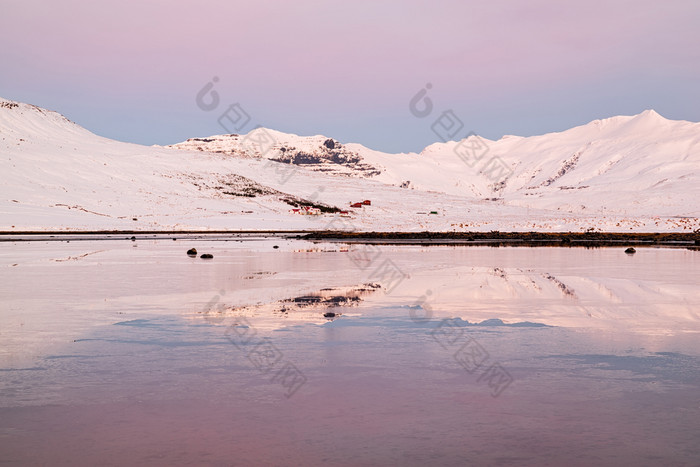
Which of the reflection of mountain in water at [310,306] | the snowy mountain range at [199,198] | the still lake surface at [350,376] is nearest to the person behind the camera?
the still lake surface at [350,376]

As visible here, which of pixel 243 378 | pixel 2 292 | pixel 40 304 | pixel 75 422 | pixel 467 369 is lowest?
pixel 467 369

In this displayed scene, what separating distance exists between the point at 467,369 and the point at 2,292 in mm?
15870

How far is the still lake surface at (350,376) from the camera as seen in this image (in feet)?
25.8

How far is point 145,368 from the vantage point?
11531 mm

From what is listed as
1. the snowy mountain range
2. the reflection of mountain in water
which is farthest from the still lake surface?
the snowy mountain range

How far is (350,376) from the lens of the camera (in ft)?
36.0

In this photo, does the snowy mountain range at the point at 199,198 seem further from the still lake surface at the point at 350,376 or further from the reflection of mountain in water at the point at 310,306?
the still lake surface at the point at 350,376

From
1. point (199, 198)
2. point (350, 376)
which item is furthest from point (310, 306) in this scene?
point (199, 198)

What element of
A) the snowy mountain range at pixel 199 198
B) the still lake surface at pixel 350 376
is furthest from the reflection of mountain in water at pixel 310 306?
the snowy mountain range at pixel 199 198

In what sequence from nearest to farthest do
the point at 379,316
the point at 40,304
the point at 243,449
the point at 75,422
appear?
the point at 243,449
the point at 75,422
the point at 379,316
the point at 40,304

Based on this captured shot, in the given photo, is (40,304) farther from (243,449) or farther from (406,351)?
(243,449)

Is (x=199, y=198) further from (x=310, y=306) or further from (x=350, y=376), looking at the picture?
(x=350, y=376)

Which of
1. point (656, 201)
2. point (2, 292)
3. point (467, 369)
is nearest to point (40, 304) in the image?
point (2, 292)

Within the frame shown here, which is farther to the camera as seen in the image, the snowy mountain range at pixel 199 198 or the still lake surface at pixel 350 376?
the snowy mountain range at pixel 199 198
